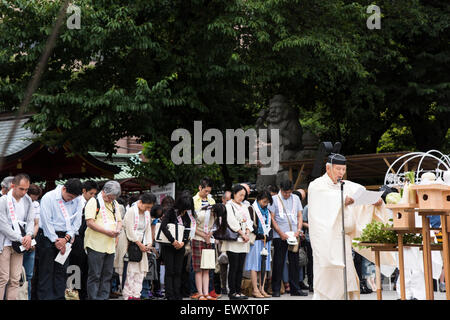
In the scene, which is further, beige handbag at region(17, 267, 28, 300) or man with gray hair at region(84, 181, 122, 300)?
man with gray hair at region(84, 181, 122, 300)

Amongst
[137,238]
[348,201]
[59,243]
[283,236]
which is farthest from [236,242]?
[348,201]

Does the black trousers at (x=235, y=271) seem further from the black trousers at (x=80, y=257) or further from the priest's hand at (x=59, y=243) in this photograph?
the priest's hand at (x=59, y=243)

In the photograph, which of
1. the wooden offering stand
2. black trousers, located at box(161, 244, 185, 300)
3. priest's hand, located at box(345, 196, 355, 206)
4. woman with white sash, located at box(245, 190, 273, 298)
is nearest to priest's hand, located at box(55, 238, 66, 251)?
black trousers, located at box(161, 244, 185, 300)

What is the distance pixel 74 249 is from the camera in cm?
1079

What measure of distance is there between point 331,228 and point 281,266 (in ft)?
16.9

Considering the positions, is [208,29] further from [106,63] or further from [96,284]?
[96,284]

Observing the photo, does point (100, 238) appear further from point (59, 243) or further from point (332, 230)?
point (332, 230)

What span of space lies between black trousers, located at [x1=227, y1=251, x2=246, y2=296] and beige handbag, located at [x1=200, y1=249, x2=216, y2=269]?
32cm

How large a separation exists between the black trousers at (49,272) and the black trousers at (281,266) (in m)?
4.35

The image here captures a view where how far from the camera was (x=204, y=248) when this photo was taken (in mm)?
11609

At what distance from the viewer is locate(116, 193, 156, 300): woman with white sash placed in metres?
10.8

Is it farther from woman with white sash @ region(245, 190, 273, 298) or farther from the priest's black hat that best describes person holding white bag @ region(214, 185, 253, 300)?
the priest's black hat
